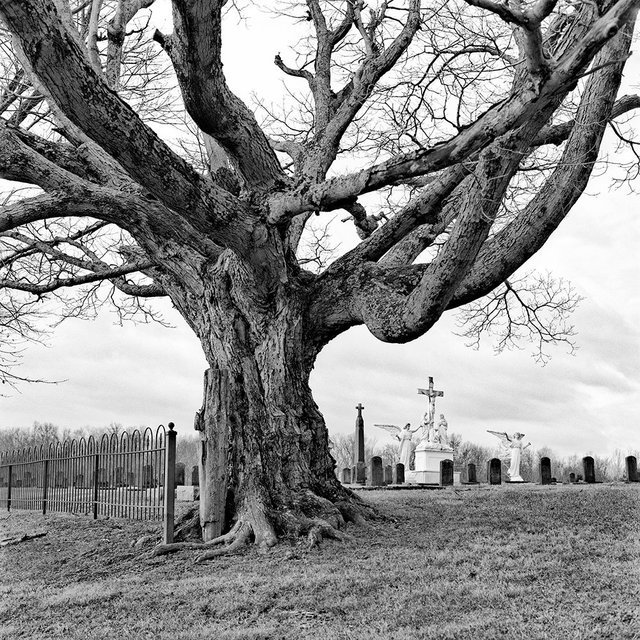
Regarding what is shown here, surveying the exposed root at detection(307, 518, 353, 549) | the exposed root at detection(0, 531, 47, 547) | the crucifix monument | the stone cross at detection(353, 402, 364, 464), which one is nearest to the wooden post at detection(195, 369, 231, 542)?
the exposed root at detection(307, 518, 353, 549)

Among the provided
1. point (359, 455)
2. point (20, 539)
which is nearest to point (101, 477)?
point (20, 539)

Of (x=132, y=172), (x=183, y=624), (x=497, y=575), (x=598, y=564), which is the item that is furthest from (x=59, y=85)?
(x=598, y=564)

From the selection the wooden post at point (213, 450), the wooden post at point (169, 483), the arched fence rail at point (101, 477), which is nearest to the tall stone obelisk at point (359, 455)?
the arched fence rail at point (101, 477)

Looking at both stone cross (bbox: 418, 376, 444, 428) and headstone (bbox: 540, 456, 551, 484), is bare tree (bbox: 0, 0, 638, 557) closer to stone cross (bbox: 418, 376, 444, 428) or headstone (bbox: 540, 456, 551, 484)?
headstone (bbox: 540, 456, 551, 484)

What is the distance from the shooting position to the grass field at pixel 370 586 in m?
5.92

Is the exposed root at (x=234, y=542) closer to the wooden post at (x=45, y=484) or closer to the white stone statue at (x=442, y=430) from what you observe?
the wooden post at (x=45, y=484)

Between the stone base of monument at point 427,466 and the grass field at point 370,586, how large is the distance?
1397cm

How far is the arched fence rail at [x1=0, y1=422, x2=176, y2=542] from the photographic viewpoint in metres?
11.1

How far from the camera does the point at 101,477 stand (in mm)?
14484

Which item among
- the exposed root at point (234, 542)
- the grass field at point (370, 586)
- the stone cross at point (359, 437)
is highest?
the stone cross at point (359, 437)

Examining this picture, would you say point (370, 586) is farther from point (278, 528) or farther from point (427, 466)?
point (427, 466)

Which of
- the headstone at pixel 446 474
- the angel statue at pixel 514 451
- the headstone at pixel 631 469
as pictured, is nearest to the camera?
the headstone at pixel 631 469

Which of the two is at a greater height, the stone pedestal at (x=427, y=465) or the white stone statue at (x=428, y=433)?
the white stone statue at (x=428, y=433)

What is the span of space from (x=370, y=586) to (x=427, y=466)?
60.8ft
